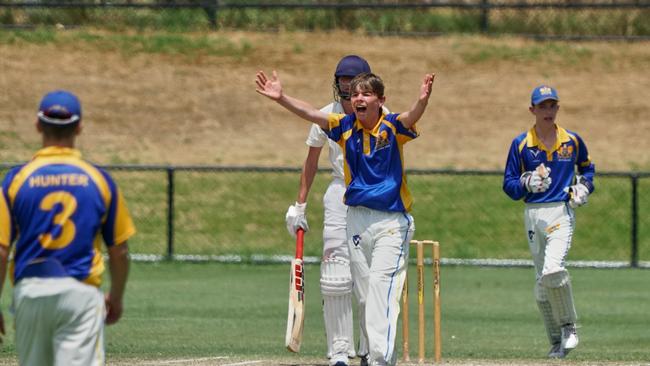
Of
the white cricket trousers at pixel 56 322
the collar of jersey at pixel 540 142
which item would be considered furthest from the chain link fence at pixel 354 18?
the white cricket trousers at pixel 56 322

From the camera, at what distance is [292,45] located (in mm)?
27312

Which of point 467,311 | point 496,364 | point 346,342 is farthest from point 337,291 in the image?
point 467,311

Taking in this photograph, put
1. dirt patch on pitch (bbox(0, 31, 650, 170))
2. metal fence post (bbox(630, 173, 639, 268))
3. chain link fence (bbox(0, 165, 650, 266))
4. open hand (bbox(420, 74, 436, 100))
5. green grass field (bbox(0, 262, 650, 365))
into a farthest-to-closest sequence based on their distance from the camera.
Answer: dirt patch on pitch (bbox(0, 31, 650, 170))
chain link fence (bbox(0, 165, 650, 266))
metal fence post (bbox(630, 173, 639, 268))
green grass field (bbox(0, 262, 650, 365))
open hand (bbox(420, 74, 436, 100))

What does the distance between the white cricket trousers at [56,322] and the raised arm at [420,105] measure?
287 centimetres

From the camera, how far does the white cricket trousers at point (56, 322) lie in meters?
5.82

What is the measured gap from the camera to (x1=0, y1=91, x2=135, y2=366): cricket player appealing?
584cm

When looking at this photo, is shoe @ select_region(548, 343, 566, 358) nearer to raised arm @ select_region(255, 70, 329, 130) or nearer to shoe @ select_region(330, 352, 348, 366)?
shoe @ select_region(330, 352, 348, 366)

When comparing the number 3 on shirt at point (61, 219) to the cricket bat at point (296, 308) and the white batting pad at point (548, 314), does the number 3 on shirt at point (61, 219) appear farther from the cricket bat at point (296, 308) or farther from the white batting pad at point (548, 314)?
the white batting pad at point (548, 314)

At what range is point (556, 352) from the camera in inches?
404

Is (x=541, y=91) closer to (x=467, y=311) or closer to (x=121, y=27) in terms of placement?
(x=467, y=311)

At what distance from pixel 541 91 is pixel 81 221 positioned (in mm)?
5225

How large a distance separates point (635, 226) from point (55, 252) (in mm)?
12901

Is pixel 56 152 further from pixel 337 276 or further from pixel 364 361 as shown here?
pixel 364 361

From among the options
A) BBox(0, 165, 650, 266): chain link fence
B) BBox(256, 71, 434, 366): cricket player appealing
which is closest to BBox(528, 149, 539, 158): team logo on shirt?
BBox(256, 71, 434, 366): cricket player appealing
